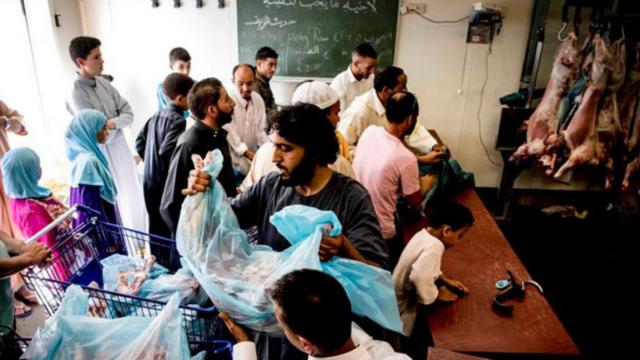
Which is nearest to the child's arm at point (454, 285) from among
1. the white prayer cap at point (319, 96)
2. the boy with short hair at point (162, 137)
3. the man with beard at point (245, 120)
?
the white prayer cap at point (319, 96)

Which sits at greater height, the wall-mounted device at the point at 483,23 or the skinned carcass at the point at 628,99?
the wall-mounted device at the point at 483,23

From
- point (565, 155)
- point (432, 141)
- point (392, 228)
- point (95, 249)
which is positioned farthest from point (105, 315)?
point (565, 155)

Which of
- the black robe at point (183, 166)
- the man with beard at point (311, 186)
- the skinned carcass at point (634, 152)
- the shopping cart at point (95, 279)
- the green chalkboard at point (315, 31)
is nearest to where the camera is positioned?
the man with beard at point (311, 186)

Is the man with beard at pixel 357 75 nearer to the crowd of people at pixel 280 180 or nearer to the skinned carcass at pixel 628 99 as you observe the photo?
the crowd of people at pixel 280 180

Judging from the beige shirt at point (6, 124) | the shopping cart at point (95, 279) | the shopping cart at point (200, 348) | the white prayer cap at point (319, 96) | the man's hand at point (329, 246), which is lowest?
the shopping cart at point (200, 348)

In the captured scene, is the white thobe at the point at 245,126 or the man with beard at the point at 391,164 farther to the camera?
the white thobe at the point at 245,126

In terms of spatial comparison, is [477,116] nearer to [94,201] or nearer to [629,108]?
[629,108]

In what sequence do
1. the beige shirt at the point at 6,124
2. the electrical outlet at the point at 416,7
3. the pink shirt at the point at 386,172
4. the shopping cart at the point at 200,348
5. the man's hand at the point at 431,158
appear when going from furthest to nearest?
the electrical outlet at the point at 416,7
the beige shirt at the point at 6,124
the man's hand at the point at 431,158
the pink shirt at the point at 386,172
the shopping cart at the point at 200,348

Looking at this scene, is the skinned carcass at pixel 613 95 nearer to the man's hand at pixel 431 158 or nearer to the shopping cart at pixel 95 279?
the man's hand at pixel 431 158

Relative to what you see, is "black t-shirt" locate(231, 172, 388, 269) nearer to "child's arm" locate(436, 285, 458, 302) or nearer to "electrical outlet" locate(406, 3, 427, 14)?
"child's arm" locate(436, 285, 458, 302)

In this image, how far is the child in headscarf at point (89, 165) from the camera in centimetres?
264

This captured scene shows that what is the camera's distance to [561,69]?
3693 mm

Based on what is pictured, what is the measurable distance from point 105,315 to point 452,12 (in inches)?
158

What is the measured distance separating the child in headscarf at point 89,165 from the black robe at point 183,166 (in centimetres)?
73
